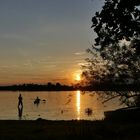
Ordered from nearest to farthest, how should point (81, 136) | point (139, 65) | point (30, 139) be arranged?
1. point (81, 136)
2. point (30, 139)
3. point (139, 65)

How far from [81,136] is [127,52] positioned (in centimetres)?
2065

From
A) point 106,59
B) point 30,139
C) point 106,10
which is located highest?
point 106,59

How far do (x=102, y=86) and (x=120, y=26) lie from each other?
26.3 m

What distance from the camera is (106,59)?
4172 cm

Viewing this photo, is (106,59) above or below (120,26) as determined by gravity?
above

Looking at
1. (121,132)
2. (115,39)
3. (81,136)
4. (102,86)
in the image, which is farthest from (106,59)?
(115,39)

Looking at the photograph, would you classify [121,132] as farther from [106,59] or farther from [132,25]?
[106,59]

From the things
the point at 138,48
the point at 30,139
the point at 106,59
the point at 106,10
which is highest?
the point at 106,59

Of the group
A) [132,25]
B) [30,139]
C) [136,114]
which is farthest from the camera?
[136,114]

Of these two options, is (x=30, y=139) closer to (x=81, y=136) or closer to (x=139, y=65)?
(x=81, y=136)

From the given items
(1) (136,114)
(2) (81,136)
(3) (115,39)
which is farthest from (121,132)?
(1) (136,114)

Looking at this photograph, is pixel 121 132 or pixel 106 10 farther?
pixel 121 132

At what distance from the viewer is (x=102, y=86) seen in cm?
4116

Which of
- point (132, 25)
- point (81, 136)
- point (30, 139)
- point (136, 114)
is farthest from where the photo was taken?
point (136, 114)
